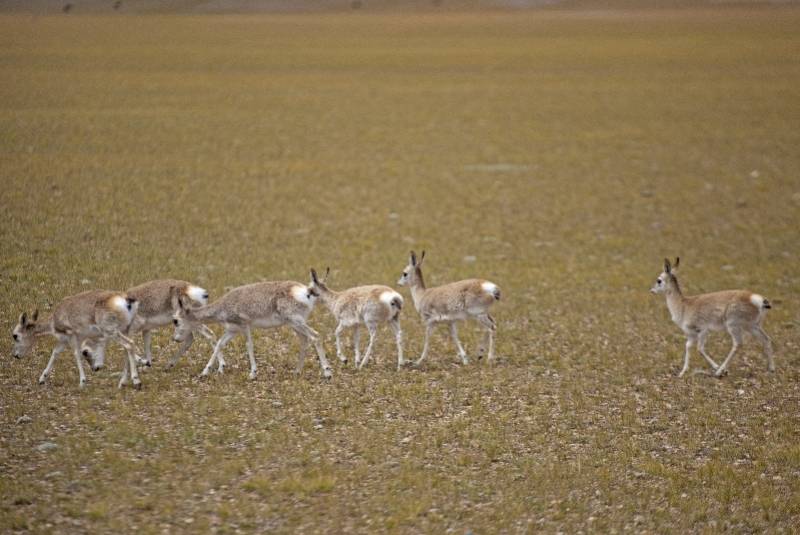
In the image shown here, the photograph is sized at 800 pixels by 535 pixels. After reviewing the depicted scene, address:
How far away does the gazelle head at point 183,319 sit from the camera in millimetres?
14383

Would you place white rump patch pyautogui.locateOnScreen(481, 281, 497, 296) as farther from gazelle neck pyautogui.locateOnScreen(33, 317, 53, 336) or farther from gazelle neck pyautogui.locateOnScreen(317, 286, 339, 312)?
gazelle neck pyautogui.locateOnScreen(33, 317, 53, 336)

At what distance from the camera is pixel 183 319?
14477mm

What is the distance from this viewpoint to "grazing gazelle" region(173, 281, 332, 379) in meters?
14.4

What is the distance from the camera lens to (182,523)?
10.1m

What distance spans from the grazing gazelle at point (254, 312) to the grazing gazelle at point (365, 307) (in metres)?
0.53

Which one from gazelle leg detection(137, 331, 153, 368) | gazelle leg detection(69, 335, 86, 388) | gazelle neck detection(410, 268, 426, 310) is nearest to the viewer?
gazelle leg detection(69, 335, 86, 388)

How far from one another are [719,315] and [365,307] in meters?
5.12

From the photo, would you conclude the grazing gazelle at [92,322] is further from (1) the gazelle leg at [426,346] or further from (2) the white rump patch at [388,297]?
(1) the gazelle leg at [426,346]

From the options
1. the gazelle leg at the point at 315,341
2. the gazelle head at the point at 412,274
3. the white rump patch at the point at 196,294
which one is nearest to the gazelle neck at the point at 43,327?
the white rump patch at the point at 196,294

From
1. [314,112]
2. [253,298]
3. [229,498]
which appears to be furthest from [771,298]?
[314,112]

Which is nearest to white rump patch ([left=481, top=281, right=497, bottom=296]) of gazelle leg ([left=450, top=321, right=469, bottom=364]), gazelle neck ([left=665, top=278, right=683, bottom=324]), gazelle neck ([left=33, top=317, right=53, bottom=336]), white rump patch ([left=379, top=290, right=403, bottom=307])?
gazelle leg ([left=450, top=321, right=469, bottom=364])

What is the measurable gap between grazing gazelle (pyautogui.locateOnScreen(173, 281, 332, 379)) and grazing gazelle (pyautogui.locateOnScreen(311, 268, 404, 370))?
1.73 ft

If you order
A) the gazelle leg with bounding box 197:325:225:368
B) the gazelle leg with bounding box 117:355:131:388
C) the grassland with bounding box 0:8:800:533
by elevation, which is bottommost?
the grassland with bounding box 0:8:800:533

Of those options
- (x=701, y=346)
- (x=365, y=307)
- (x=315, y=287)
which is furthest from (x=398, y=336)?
(x=701, y=346)
